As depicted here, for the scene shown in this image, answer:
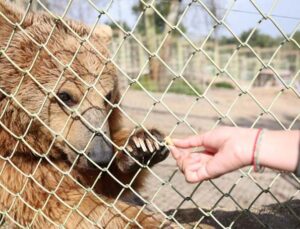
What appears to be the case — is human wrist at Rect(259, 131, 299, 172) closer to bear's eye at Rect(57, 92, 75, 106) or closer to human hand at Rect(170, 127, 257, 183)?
human hand at Rect(170, 127, 257, 183)

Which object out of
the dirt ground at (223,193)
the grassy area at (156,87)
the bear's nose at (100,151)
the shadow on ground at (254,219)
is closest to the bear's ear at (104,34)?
the dirt ground at (223,193)

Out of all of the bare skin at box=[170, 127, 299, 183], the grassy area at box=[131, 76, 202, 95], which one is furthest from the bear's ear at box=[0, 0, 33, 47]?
the grassy area at box=[131, 76, 202, 95]

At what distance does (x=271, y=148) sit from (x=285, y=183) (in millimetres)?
4305

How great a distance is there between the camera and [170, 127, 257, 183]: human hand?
1733mm

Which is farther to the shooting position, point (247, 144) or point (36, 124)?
point (36, 124)

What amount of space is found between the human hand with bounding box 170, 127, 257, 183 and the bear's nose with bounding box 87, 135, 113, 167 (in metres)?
0.74

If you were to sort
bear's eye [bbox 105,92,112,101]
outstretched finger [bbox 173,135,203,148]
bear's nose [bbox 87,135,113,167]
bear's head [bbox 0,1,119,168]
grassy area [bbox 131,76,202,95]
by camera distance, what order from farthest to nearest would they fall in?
grassy area [bbox 131,76,202,95], bear's eye [bbox 105,92,112,101], bear's head [bbox 0,1,119,168], bear's nose [bbox 87,135,113,167], outstretched finger [bbox 173,135,203,148]

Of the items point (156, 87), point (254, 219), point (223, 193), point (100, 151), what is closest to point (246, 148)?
point (223, 193)

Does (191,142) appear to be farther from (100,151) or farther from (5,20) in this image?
(5,20)

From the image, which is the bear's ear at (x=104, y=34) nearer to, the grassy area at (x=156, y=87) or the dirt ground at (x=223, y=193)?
the dirt ground at (x=223, y=193)

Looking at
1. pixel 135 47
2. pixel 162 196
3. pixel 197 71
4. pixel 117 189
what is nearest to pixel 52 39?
pixel 117 189

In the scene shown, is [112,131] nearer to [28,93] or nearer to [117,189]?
[117,189]

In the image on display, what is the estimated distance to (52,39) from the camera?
314 centimetres

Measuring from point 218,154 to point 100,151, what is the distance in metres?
1.08
